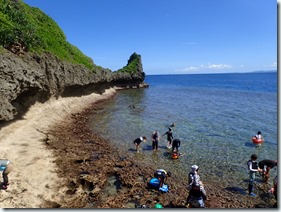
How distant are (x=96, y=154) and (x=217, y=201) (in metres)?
11.8

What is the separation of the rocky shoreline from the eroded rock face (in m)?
5.63

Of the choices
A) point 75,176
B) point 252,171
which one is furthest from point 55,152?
point 252,171

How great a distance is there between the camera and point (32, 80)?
28656 mm

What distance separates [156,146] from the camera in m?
25.1

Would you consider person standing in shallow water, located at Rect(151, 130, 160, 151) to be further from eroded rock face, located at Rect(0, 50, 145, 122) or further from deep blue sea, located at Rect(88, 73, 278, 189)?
eroded rock face, located at Rect(0, 50, 145, 122)

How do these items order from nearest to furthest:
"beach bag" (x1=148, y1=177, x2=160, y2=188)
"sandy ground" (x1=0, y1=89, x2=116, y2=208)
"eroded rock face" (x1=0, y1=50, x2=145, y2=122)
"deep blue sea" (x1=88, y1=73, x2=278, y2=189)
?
"sandy ground" (x1=0, y1=89, x2=116, y2=208) → "beach bag" (x1=148, y1=177, x2=160, y2=188) → "deep blue sea" (x1=88, y1=73, x2=278, y2=189) → "eroded rock face" (x1=0, y1=50, x2=145, y2=122)

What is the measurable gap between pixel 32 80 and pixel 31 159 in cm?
1200

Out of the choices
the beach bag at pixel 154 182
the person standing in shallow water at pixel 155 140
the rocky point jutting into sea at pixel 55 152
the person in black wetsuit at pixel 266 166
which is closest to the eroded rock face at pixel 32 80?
the rocky point jutting into sea at pixel 55 152

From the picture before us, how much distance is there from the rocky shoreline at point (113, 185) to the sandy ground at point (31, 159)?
0.79 metres

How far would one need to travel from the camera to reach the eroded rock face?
24.0 meters

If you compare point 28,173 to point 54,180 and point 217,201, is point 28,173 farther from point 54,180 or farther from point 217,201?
point 217,201

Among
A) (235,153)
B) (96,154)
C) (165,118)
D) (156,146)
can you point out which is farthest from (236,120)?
(96,154)

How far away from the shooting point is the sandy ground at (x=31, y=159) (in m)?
14.6

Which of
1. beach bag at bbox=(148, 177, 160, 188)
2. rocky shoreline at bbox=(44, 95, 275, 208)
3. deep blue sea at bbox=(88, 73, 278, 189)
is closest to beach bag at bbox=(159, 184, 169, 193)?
rocky shoreline at bbox=(44, 95, 275, 208)
